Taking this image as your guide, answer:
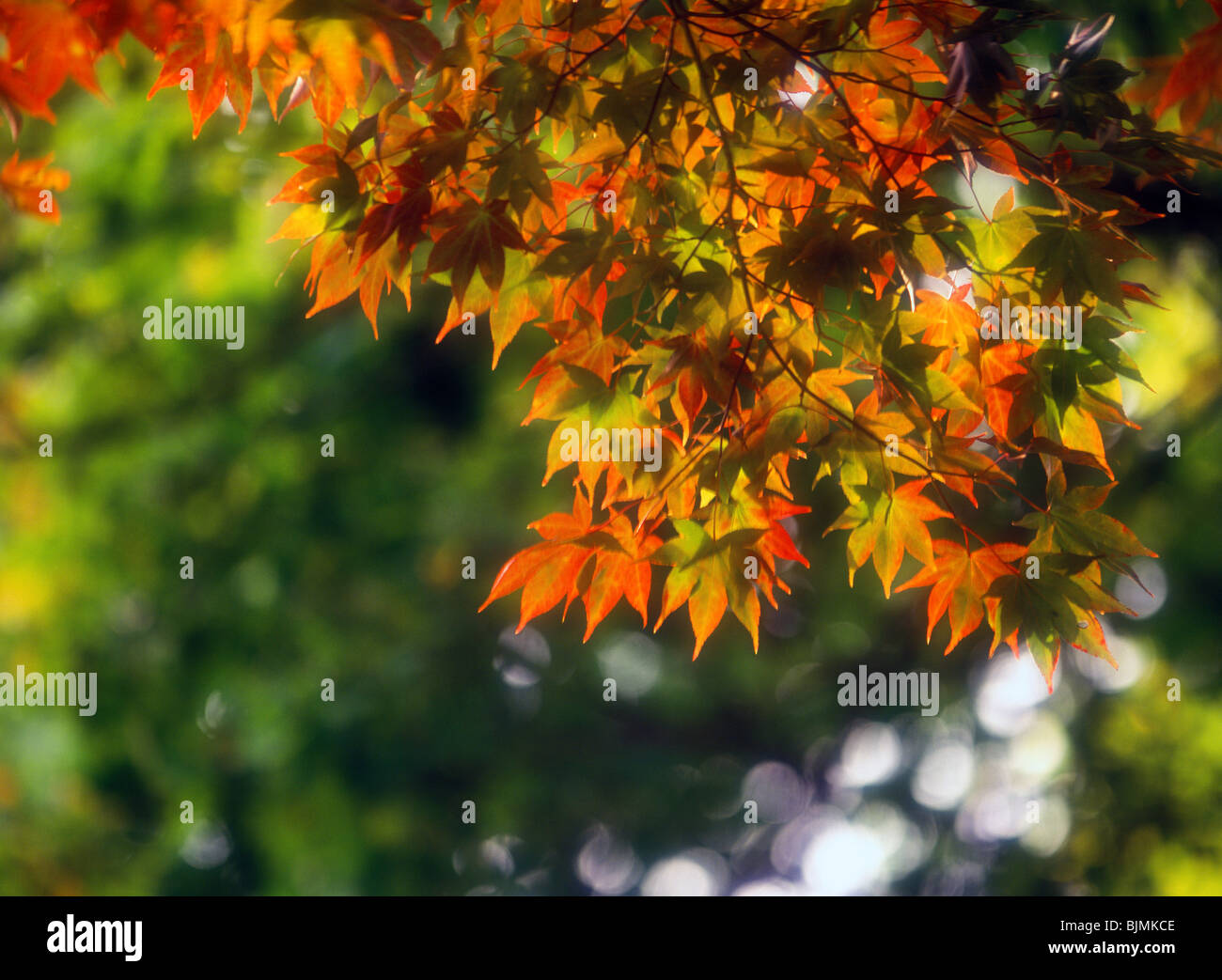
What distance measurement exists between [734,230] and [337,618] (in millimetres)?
2528

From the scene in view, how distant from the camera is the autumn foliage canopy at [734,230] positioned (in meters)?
1.07

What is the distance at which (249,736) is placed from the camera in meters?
3.20

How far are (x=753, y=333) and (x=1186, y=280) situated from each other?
2.50 metres

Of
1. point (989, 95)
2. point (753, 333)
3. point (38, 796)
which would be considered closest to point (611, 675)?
point (38, 796)

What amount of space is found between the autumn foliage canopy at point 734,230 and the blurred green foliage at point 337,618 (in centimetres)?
204

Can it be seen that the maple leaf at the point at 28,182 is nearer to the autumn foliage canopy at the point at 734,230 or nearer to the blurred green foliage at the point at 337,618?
the autumn foliage canopy at the point at 734,230

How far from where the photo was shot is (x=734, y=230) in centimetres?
112

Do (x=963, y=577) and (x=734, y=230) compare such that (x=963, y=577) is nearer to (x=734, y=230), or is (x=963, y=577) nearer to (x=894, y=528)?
(x=894, y=528)

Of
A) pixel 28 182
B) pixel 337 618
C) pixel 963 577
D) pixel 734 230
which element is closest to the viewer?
pixel 734 230

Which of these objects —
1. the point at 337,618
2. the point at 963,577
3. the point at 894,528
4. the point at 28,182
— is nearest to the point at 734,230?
the point at 894,528

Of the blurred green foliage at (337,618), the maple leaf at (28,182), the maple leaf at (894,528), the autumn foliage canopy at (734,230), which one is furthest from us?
the blurred green foliage at (337,618)

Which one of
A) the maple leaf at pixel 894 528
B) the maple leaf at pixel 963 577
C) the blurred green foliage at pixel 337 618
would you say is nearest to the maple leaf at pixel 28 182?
the maple leaf at pixel 894 528
